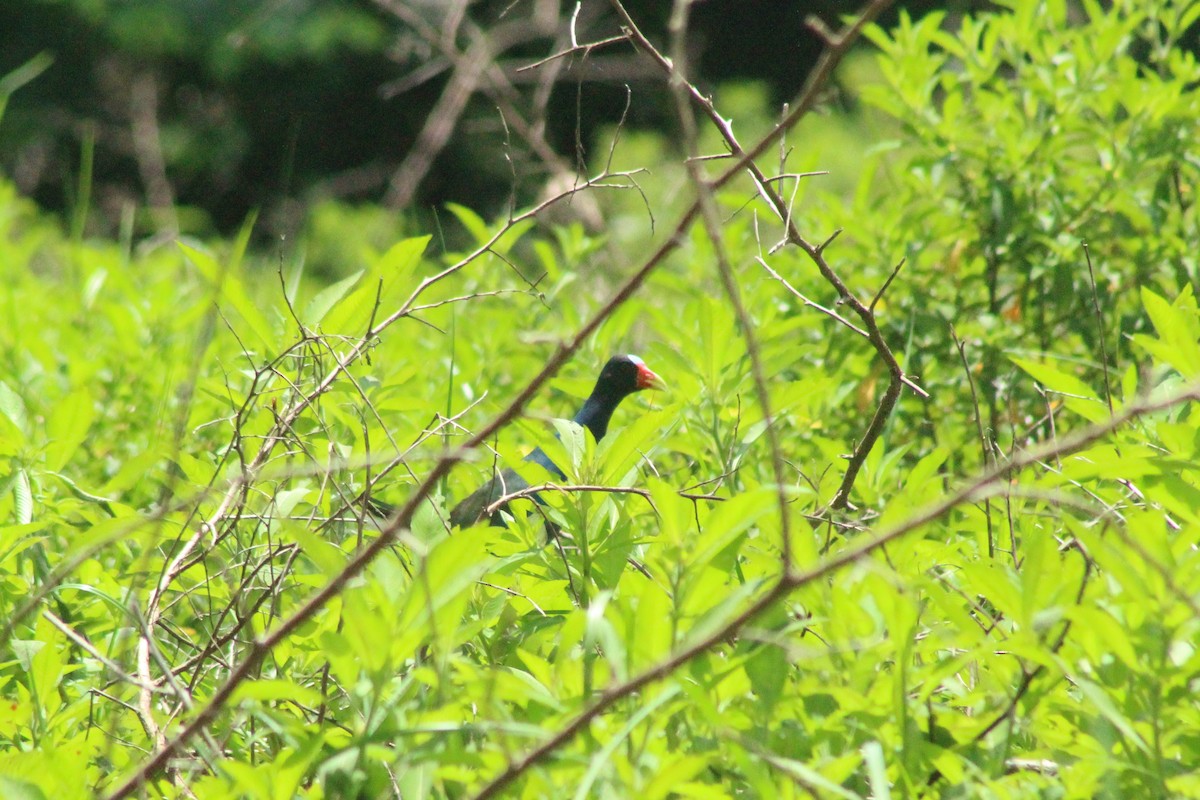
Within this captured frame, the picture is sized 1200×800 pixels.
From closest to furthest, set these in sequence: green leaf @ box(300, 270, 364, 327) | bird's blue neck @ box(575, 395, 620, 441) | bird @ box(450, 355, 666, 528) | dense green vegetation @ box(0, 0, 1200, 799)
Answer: dense green vegetation @ box(0, 0, 1200, 799), green leaf @ box(300, 270, 364, 327), bird @ box(450, 355, 666, 528), bird's blue neck @ box(575, 395, 620, 441)

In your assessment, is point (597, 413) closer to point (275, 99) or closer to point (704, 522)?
point (704, 522)

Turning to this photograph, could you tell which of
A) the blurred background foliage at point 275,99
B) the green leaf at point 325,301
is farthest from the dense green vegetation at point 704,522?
the blurred background foliage at point 275,99

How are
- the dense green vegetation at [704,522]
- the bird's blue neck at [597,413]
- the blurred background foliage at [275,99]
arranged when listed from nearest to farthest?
the dense green vegetation at [704,522] < the bird's blue neck at [597,413] < the blurred background foliage at [275,99]

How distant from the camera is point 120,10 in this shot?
874 centimetres

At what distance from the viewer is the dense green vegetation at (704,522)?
1.31 m

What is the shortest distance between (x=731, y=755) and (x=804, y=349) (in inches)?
Answer: 36.2

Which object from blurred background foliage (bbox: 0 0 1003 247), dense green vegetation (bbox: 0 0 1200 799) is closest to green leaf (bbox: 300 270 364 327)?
dense green vegetation (bbox: 0 0 1200 799)

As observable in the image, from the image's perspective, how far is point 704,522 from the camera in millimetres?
1762

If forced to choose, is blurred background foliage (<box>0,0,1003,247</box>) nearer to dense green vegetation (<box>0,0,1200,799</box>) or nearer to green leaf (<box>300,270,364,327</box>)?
dense green vegetation (<box>0,0,1200,799</box>)

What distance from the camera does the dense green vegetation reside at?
131 centimetres

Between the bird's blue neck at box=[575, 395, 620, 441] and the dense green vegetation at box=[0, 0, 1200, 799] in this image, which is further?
the bird's blue neck at box=[575, 395, 620, 441]

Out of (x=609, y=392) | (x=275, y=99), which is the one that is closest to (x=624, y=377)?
(x=609, y=392)

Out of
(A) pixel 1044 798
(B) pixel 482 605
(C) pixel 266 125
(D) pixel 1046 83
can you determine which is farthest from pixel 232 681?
(C) pixel 266 125

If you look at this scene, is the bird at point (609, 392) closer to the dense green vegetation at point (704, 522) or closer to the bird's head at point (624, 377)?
the bird's head at point (624, 377)
